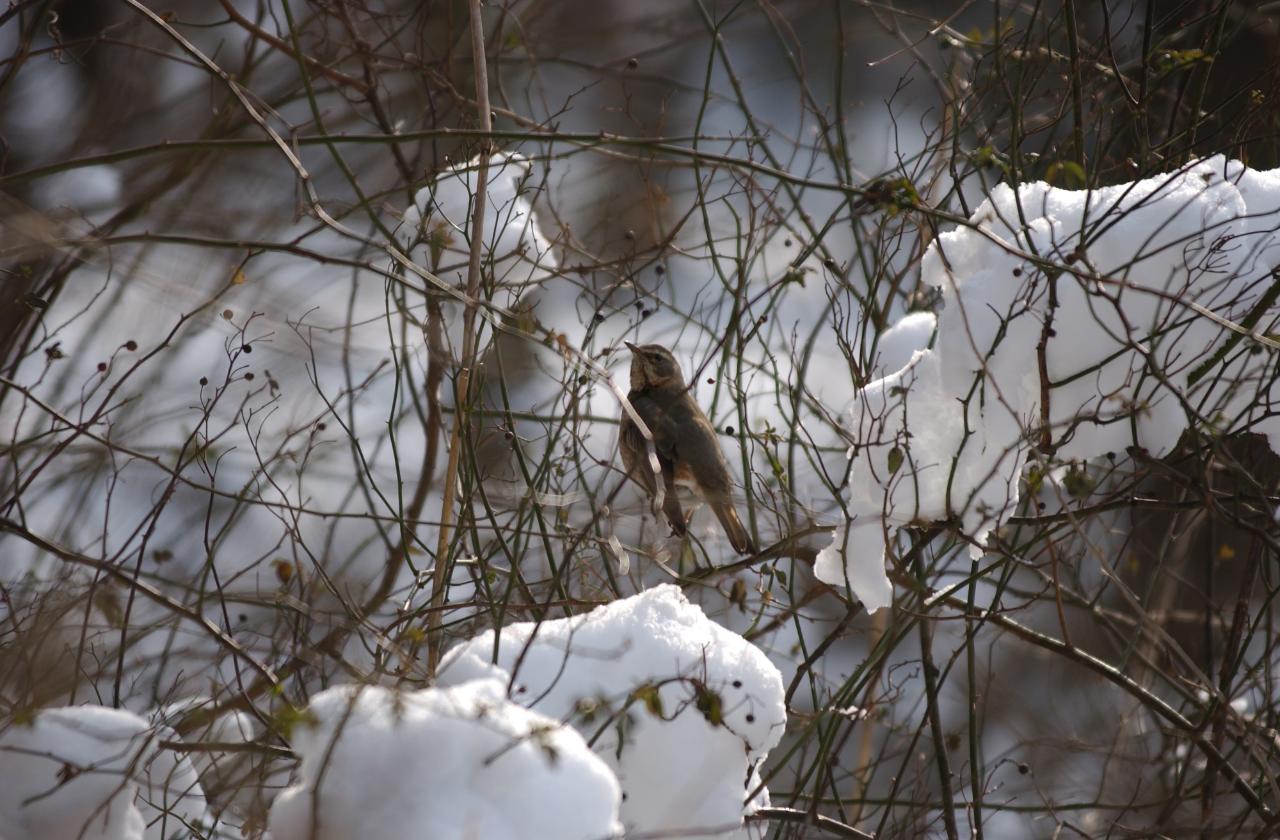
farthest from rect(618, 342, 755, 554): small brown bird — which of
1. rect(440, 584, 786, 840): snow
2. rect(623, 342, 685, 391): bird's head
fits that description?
rect(440, 584, 786, 840): snow

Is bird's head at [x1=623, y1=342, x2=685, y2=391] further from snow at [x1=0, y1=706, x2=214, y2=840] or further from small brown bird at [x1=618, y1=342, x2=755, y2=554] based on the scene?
snow at [x1=0, y1=706, x2=214, y2=840]

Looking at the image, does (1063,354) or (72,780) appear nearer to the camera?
(72,780)

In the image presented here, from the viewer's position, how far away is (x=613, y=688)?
265cm

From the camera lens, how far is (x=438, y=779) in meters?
2.15

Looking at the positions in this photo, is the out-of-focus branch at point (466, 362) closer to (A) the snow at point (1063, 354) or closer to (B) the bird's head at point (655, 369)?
(A) the snow at point (1063, 354)

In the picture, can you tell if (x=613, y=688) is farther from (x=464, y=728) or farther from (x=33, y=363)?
(x=33, y=363)

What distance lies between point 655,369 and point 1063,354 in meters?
2.10

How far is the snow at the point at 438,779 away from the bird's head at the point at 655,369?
2703 millimetres

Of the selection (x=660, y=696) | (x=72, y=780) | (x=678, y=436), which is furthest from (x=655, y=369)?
(x=72, y=780)

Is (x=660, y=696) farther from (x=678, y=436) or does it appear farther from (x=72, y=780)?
(x=678, y=436)

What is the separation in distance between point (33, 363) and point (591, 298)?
74.5 inches

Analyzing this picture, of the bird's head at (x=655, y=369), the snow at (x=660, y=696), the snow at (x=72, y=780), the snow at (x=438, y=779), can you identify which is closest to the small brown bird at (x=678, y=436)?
the bird's head at (x=655, y=369)

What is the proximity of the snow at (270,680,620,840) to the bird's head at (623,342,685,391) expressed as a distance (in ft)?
8.87

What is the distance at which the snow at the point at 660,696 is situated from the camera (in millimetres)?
2648
